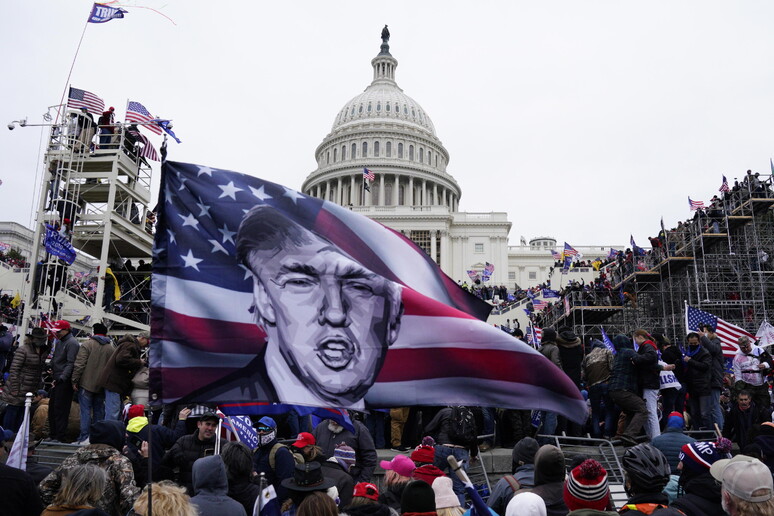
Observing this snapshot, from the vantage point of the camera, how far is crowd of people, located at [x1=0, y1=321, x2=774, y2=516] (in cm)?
417

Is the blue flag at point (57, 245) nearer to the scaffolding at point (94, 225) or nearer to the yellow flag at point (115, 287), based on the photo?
the scaffolding at point (94, 225)

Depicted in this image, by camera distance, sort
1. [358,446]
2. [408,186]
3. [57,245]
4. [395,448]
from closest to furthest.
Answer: [358,446]
[395,448]
[57,245]
[408,186]

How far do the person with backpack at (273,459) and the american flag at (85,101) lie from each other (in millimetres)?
17074

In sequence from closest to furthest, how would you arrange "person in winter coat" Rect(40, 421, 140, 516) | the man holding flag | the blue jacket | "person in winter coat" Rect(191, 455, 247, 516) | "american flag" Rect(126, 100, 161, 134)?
the man holding flag < "person in winter coat" Rect(191, 455, 247, 516) < "person in winter coat" Rect(40, 421, 140, 516) < the blue jacket < "american flag" Rect(126, 100, 161, 134)

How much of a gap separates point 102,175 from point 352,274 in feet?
60.4

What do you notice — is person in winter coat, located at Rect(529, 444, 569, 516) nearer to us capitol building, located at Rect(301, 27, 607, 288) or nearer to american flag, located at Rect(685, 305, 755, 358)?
american flag, located at Rect(685, 305, 755, 358)

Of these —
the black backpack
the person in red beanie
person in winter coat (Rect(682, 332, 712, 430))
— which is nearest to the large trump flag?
the person in red beanie

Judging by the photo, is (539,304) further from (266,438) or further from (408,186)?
(408,186)

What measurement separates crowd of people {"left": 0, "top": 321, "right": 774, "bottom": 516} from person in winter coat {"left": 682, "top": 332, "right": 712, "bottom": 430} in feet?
0.07

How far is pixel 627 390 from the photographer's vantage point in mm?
9273

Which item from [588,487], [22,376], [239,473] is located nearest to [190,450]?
[239,473]

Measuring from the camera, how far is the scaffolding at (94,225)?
1905cm

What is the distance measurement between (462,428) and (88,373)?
5150 millimetres

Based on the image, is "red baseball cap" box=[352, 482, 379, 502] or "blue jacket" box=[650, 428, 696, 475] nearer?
"red baseball cap" box=[352, 482, 379, 502]
